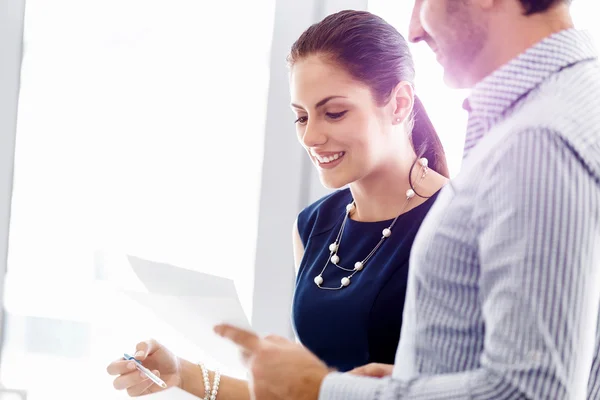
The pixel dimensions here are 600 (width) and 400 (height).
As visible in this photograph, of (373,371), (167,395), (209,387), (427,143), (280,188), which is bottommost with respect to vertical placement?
(167,395)

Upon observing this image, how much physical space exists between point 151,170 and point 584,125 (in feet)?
4.92

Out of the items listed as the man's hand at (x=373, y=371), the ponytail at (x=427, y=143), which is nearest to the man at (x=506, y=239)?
the man's hand at (x=373, y=371)

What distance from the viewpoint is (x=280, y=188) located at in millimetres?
1893

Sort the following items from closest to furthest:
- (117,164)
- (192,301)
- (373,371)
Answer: (373,371), (192,301), (117,164)

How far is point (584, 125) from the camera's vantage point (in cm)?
64

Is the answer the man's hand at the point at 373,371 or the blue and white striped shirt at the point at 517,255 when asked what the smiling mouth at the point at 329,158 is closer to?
the man's hand at the point at 373,371

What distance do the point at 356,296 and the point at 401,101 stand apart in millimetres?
447

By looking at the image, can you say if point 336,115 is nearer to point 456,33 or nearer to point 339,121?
point 339,121

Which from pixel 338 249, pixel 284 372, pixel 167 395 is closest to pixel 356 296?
pixel 338 249

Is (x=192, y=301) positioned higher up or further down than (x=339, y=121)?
further down

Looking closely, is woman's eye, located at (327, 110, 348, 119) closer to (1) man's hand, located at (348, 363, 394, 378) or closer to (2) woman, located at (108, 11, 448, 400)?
(2) woman, located at (108, 11, 448, 400)

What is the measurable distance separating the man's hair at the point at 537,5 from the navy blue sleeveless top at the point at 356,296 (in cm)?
69

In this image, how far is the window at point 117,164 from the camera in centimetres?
192

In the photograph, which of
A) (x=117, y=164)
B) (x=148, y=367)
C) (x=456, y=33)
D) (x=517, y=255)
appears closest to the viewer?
(x=517, y=255)
